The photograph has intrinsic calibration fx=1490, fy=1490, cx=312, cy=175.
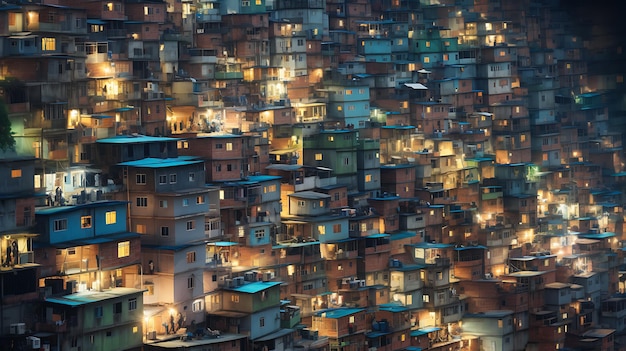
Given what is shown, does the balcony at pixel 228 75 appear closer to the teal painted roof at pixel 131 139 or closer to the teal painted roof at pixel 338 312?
the teal painted roof at pixel 131 139

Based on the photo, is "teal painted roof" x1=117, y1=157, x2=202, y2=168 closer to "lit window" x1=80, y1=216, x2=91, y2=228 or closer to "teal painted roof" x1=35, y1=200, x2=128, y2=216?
"teal painted roof" x1=35, y1=200, x2=128, y2=216

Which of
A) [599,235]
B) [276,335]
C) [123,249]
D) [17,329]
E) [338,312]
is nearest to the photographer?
[17,329]

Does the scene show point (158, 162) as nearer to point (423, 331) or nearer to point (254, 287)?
point (254, 287)

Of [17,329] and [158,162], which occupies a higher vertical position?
[158,162]

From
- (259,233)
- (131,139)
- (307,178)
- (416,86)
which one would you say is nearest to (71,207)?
(131,139)

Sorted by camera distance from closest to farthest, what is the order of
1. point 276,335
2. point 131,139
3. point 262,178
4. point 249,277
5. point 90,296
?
point 90,296 < point 276,335 < point 249,277 < point 131,139 < point 262,178

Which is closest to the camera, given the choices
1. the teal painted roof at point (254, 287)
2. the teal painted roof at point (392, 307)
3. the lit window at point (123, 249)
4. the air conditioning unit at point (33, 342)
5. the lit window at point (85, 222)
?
the air conditioning unit at point (33, 342)

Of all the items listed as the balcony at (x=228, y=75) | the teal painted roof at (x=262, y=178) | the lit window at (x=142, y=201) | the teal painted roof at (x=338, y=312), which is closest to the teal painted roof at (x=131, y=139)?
the lit window at (x=142, y=201)
